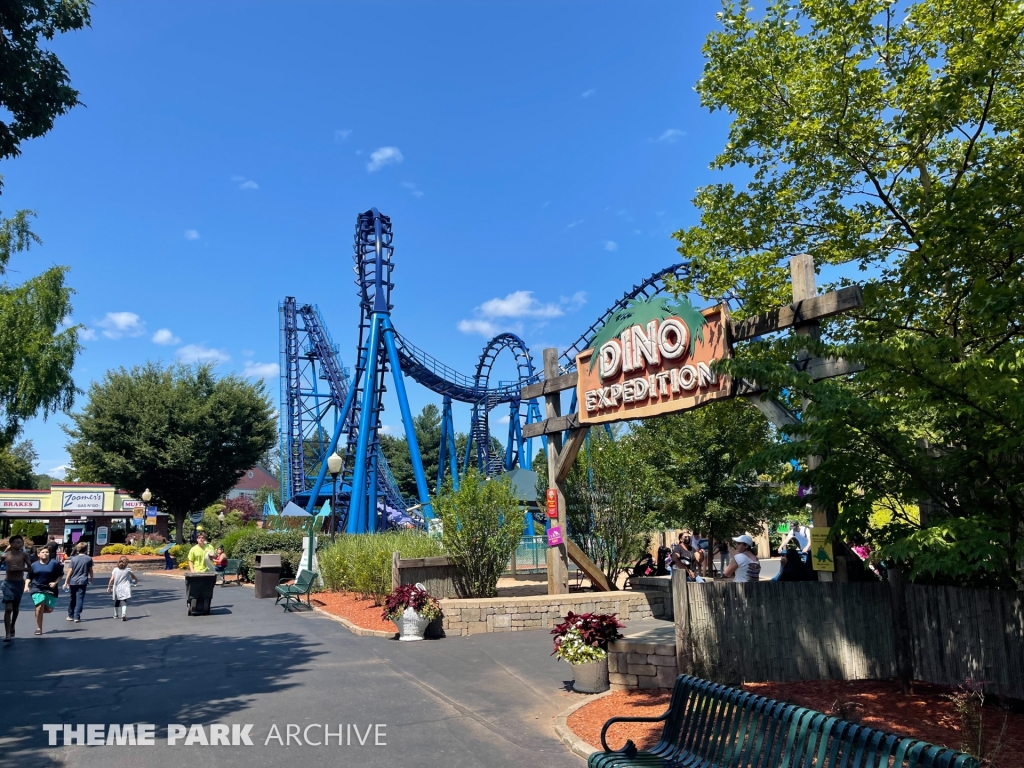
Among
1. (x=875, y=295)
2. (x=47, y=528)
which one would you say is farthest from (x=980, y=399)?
(x=47, y=528)

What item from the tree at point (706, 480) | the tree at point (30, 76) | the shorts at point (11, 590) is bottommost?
the shorts at point (11, 590)

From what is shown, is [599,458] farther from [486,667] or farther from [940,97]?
[940,97]

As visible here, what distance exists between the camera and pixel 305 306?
45031 mm

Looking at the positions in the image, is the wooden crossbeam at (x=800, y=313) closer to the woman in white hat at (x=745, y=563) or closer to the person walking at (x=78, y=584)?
the woman in white hat at (x=745, y=563)

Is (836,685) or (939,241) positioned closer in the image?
(939,241)

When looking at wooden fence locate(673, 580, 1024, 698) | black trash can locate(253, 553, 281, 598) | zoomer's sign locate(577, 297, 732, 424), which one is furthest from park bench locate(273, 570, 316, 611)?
wooden fence locate(673, 580, 1024, 698)

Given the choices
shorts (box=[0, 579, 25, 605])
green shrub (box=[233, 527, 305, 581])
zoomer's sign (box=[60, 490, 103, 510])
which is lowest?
shorts (box=[0, 579, 25, 605])

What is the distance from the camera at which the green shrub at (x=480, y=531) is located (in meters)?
13.5

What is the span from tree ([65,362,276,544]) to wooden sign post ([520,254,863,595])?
29.8 meters

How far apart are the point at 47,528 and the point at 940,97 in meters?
45.3

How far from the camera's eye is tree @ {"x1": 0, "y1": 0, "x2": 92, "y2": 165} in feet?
29.3

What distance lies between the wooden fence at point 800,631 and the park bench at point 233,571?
63.8 feet

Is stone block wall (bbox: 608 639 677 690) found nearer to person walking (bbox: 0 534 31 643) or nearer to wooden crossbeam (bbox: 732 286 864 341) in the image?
wooden crossbeam (bbox: 732 286 864 341)

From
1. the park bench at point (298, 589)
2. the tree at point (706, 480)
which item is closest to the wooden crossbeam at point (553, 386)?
the tree at point (706, 480)
